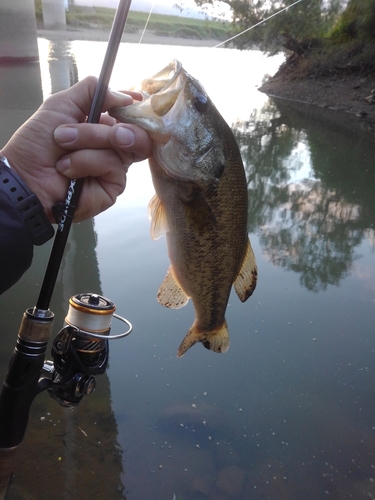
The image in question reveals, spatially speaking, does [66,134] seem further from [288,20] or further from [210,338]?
[288,20]

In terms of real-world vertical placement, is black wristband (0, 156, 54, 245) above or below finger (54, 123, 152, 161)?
below

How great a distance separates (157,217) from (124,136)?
465 mm

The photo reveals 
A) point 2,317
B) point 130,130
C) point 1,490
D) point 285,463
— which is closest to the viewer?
point 130,130

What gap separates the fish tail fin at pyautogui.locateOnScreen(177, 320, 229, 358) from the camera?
2.10 metres

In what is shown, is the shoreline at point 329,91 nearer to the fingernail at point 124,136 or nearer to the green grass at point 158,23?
the green grass at point 158,23

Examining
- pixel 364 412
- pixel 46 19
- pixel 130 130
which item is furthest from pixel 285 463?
pixel 46 19

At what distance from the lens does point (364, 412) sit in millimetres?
3117

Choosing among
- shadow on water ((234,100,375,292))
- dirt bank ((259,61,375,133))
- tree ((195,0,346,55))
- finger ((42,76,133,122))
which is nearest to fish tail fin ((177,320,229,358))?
finger ((42,76,133,122))

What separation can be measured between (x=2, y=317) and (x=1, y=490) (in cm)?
200

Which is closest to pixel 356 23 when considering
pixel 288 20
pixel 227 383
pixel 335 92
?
pixel 288 20

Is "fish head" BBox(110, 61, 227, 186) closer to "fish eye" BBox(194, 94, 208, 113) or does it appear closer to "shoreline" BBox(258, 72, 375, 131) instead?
"fish eye" BBox(194, 94, 208, 113)

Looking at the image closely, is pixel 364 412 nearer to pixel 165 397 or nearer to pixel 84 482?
pixel 165 397

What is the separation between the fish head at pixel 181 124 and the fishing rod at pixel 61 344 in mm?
178

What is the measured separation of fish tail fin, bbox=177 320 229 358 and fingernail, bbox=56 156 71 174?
Answer: 38.7 inches
